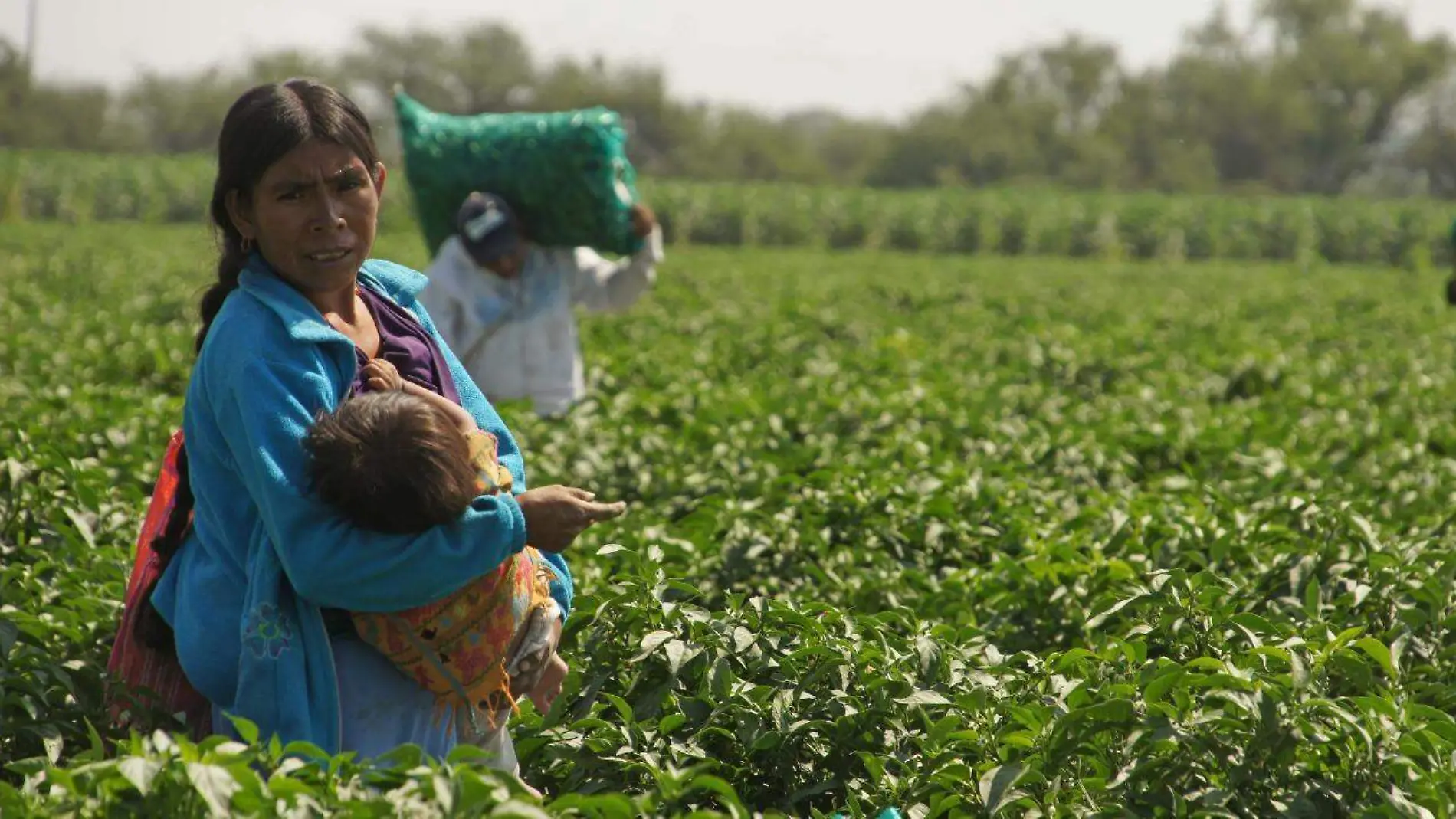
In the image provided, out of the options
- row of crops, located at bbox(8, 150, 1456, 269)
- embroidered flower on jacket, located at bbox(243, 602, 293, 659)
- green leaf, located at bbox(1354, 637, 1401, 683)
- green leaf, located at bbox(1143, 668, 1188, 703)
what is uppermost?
embroidered flower on jacket, located at bbox(243, 602, 293, 659)

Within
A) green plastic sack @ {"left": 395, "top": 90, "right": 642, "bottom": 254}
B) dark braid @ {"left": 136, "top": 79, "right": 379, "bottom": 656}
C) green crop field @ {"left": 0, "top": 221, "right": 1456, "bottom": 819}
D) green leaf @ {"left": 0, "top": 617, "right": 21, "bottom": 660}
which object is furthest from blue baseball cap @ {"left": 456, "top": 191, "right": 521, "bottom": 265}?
dark braid @ {"left": 136, "top": 79, "right": 379, "bottom": 656}

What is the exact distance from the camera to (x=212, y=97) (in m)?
77.6

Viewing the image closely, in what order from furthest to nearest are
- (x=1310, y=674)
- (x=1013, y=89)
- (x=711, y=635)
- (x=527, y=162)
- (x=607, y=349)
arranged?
(x=1013, y=89)
(x=607, y=349)
(x=527, y=162)
(x=711, y=635)
(x=1310, y=674)

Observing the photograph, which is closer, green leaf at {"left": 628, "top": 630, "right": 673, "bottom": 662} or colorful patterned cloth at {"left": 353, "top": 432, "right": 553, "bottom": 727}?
colorful patterned cloth at {"left": 353, "top": 432, "right": 553, "bottom": 727}

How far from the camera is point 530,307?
20.0 feet

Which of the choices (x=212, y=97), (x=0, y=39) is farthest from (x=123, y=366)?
(x=212, y=97)

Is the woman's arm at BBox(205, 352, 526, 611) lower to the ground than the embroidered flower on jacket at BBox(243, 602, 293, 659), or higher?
higher

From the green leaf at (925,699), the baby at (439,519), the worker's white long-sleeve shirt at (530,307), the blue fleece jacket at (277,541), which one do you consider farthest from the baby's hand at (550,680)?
the worker's white long-sleeve shirt at (530,307)

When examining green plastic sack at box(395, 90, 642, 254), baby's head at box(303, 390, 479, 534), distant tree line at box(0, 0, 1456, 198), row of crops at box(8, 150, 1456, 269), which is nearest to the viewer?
baby's head at box(303, 390, 479, 534)

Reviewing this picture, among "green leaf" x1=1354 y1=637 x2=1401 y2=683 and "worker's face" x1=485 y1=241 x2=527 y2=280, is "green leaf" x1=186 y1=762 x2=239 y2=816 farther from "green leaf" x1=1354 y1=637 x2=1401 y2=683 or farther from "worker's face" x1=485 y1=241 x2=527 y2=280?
"worker's face" x1=485 y1=241 x2=527 y2=280

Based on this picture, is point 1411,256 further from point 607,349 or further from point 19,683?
point 19,683

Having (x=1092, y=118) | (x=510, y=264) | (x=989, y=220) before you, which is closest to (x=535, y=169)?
(x=510, y=264)

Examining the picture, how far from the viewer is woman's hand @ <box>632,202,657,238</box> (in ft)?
19.7

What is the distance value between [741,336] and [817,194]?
77.8ft
